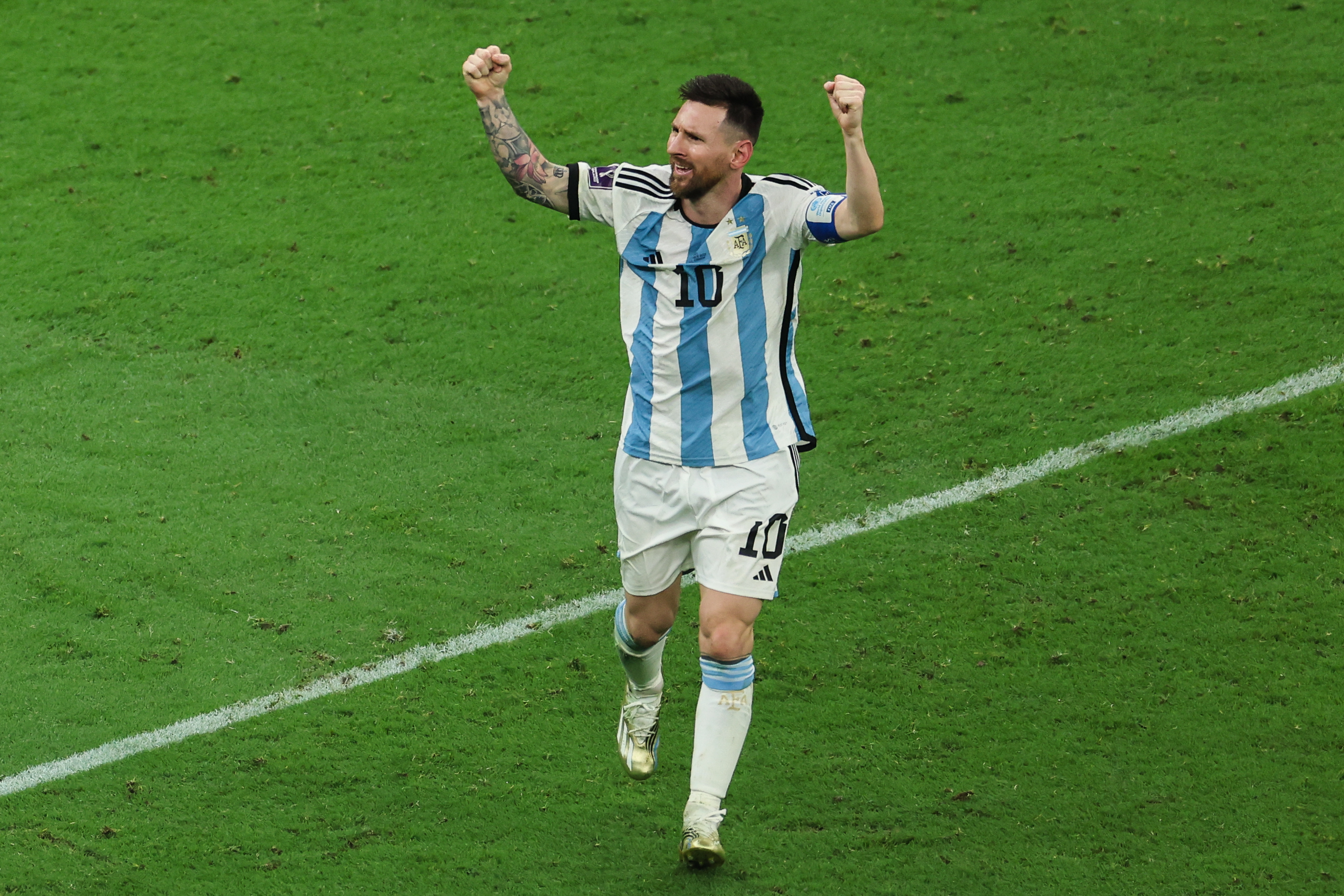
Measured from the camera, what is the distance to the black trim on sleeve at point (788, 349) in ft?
13.2

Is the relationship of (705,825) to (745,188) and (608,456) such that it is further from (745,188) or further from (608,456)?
(608,456)

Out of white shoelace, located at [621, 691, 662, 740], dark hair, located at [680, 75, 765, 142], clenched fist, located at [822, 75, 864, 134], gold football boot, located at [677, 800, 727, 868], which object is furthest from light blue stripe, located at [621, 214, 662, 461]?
gold football boot, located at [677, 800, 727, 868]

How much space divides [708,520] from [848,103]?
1.11 m

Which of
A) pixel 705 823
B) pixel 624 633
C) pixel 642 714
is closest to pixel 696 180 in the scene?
pixel 624 633

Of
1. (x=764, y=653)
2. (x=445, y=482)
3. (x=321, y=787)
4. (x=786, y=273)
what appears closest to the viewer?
(x=786, y=273)

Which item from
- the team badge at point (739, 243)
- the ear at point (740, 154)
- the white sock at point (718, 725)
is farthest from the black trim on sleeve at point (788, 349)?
the white sock at point (718, 725)

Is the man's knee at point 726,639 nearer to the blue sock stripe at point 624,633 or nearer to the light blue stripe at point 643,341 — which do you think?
the blue sock stripe at point 624,633

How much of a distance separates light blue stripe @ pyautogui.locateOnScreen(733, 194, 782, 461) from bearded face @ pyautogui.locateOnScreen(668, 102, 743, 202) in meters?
0.12

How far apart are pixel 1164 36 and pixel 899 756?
5.61 m

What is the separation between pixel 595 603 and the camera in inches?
207

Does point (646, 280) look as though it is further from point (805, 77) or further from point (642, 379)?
point (805, 77)

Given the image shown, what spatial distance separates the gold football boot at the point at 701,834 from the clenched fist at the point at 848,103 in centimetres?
171

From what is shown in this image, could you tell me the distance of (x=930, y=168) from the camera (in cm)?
767

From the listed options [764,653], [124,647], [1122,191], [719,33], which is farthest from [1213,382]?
[124,647]
